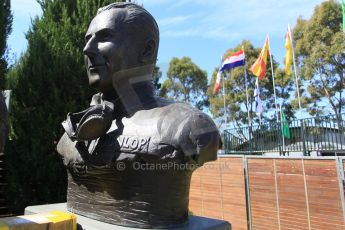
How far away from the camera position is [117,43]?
3180 millimetres

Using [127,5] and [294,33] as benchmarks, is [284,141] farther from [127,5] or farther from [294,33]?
[294,33]

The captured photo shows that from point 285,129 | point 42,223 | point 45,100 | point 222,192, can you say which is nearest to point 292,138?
point 285,129

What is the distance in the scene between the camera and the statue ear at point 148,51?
330cm

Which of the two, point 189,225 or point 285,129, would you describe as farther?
point 285,129

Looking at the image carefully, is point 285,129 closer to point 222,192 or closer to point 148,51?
point 222,192

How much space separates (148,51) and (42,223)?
177 cm

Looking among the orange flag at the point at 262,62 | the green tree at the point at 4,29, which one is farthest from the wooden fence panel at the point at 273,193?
the orange flag at the point at 262,62

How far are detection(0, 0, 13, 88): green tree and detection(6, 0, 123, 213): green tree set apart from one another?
23cm

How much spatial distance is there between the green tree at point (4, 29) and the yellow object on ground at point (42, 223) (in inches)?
212

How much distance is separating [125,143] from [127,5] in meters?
1.37

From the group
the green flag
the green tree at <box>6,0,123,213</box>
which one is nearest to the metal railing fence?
the green flag

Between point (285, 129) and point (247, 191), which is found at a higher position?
point (285, 129)

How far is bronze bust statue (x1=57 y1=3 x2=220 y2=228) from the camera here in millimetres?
2754

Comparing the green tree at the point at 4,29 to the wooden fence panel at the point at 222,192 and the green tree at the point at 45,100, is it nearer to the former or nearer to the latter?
the green tree at the point at 45,100
